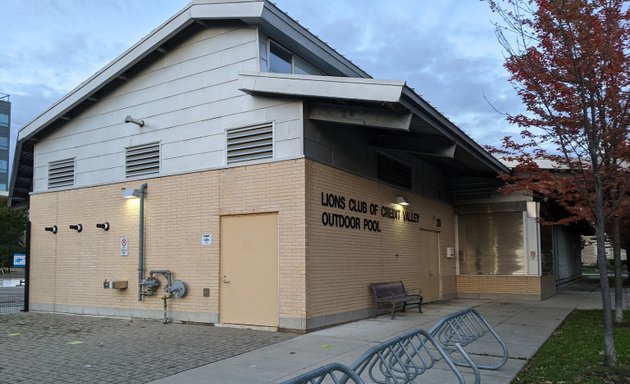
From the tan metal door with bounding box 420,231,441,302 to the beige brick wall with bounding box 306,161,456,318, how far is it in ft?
0.20

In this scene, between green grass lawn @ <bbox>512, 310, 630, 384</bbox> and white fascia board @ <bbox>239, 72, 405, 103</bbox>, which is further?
white fascia board @ <bbox>239, 72, 405, 103</bbox>

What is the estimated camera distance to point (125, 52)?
1333 centimetres

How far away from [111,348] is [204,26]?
282 inches

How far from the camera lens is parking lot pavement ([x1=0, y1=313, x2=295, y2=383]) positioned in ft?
24.9

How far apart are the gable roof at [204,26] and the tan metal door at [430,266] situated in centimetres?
290

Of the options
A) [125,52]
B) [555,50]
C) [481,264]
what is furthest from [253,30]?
[481,264]

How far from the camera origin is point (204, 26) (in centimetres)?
1255

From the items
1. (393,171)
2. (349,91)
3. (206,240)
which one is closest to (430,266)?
(393,171)

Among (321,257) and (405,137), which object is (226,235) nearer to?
(321,257)

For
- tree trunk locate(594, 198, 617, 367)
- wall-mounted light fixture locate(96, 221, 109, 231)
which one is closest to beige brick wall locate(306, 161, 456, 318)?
tree trunk locate(594, 198, 617, 367)

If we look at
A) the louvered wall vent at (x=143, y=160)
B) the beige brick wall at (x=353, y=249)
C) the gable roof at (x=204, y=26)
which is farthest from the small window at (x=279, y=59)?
the louvered wall vent at (x=143, y=160)

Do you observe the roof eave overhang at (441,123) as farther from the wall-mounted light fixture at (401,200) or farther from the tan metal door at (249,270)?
the tan metal door at (249,270)

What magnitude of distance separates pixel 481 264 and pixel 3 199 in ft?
154

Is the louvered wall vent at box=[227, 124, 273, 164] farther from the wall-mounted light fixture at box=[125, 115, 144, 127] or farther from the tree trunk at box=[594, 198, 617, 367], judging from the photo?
the tree trunk at box=[594, 198, 617, 367]
